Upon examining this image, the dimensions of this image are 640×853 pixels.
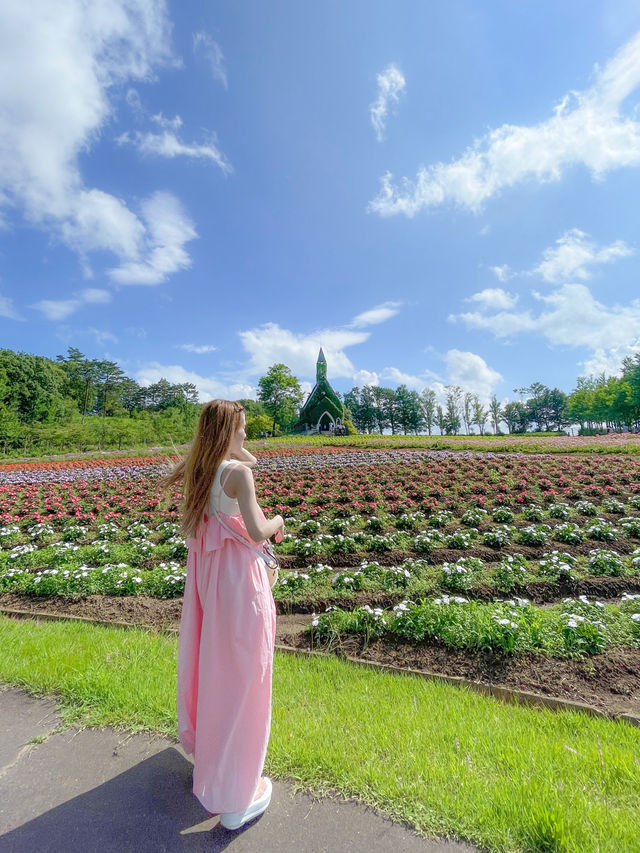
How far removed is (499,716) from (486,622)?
970 millimetres

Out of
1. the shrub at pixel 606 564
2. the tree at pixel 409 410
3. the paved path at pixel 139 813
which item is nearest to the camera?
the paved path at pixel 139 813

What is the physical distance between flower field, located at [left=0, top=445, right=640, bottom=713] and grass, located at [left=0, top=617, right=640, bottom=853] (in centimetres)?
51

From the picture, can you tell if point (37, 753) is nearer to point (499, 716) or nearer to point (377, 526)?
point (499, 716)

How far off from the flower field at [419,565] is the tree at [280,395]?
36542mm

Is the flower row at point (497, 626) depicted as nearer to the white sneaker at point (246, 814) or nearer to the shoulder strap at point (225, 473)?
the white sneaker at point (246, 814)

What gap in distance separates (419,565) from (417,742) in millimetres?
2973

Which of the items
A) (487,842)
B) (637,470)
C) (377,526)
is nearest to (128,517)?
(377,526)

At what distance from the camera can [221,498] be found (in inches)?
78.2

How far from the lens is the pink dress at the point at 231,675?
6.10ft

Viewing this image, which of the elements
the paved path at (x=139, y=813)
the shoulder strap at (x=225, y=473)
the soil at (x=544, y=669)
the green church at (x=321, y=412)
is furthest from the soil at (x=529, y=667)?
the green church at (x=321, y=412)

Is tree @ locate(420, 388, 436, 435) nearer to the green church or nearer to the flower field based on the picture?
the green church

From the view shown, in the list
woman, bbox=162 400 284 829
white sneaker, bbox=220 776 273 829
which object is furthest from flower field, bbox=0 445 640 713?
white sneaker, bbox=220 776 273 829

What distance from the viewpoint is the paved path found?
1.76 meters

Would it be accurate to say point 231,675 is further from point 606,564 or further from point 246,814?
point 606,564
